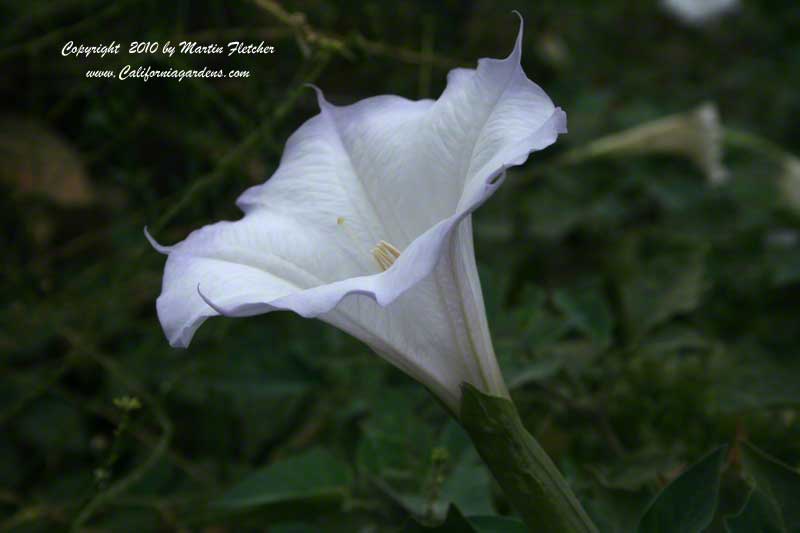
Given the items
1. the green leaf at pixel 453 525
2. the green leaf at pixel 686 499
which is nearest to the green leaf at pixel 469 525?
the green leaf at pixel 453 525

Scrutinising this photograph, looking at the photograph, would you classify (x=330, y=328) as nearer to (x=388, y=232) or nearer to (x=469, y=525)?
(x=388, y=232)

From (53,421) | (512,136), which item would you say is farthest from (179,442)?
(512,136)

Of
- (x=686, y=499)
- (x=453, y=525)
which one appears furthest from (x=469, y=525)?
(x=686, y=499)

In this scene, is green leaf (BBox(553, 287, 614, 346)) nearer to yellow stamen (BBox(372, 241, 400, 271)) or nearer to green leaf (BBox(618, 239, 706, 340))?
green leaf (BBox(618, 239, 706, 340))

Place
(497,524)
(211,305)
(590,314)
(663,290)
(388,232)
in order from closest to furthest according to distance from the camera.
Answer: (211,305)
(497,524)
(388,232)
(590,314)
(663,290)

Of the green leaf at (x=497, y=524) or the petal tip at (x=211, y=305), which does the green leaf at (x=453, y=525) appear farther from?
the petal tip at (x=211, y=305)

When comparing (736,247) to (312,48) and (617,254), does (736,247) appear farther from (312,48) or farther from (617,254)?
(312,48)

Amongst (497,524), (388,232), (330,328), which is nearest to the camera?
(497,524)
